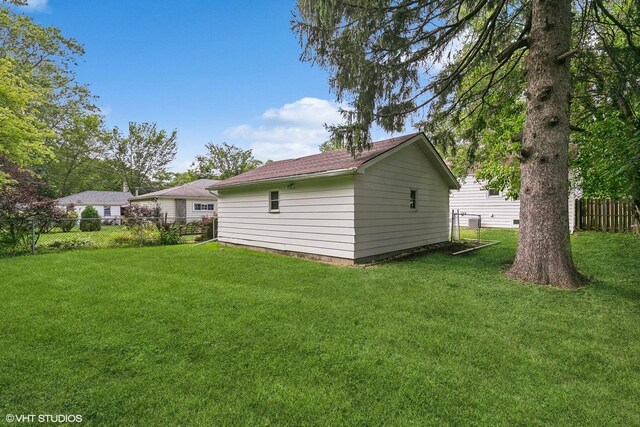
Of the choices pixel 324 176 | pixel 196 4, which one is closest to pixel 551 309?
pixel 324 176

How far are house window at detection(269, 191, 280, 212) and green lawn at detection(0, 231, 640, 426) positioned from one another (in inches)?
172

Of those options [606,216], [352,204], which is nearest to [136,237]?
[352,204]

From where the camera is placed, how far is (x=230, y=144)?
128 ft

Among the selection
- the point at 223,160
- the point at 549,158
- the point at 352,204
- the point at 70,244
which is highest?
the point at 223,160

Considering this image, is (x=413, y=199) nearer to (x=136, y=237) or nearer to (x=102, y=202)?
(x=136, y=237)

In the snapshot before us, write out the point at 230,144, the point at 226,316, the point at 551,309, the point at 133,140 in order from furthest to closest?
1. the point at 230,144
2. the point at 133,140
3. the point at 551,309
4. the point at 226,316

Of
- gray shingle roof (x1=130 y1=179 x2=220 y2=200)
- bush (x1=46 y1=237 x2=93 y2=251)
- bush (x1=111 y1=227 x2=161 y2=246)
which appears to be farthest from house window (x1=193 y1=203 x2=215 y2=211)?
bush (x1=46 y1=237 x2=93 y2=251)

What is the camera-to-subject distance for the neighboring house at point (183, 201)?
76.5 ft

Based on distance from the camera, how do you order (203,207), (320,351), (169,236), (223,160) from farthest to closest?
(223,160)
(203,207)
(169,236)
(320,351)

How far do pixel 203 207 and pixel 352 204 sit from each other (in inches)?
822

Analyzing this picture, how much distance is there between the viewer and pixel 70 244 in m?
10.9

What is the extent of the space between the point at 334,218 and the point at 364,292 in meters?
3.13

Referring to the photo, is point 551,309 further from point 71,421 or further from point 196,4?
point 196,4

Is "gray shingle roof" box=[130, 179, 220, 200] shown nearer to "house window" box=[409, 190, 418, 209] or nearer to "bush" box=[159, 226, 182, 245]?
"bush" box=[159, 226, 182, 245]
